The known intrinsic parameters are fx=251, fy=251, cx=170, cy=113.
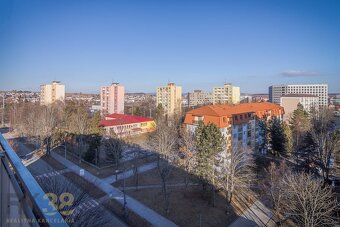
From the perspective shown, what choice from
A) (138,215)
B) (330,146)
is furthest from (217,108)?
(138,215)

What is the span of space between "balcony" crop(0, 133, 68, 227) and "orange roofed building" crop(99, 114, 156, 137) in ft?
71.7

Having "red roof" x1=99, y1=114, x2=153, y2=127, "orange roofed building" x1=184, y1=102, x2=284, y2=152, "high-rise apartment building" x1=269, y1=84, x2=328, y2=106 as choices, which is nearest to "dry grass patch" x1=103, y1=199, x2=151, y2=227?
"orange roofed building" x1=184, y1=102, x2=284, y2=152

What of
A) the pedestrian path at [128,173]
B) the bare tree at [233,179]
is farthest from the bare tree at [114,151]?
the bare tree at [233,179]

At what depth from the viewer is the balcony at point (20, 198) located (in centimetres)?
78

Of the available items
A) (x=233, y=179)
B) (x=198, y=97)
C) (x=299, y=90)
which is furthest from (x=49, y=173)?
(x=299, y=90)

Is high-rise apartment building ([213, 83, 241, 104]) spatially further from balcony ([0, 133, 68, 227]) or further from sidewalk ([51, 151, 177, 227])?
balcony ([0, 133, 68, 227])

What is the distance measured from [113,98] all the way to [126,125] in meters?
14.0

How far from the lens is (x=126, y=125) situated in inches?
1010

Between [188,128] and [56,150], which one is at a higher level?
[188,128]

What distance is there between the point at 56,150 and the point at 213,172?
12.2 meters

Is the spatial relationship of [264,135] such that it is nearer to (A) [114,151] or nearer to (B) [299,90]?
(A) [114,151]

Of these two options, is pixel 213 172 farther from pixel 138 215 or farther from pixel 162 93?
pixel 162 93

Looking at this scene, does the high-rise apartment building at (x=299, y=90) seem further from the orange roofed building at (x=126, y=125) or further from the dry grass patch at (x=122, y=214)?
the dry grass patch at (x=122, y=214)

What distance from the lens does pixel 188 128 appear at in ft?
62.5
